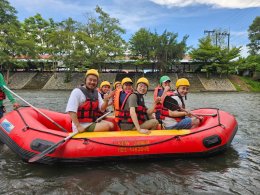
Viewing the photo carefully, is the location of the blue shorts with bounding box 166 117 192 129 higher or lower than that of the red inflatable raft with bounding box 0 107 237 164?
higher

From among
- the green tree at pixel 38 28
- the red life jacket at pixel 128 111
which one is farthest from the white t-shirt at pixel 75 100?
the green tree at pixel 38 28

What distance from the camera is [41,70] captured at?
3747 cm

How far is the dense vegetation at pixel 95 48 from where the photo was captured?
3366 centimetres

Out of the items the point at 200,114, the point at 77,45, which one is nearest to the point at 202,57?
the point at 77,45

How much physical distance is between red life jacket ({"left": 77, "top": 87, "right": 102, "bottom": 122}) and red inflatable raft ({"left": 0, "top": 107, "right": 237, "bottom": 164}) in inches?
13.0

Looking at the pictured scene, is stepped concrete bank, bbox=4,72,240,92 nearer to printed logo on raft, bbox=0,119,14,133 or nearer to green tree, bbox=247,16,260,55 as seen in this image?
green tree, bbox=247,16,260,55

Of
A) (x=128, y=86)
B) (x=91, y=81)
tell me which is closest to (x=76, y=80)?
(x=128, y=86)

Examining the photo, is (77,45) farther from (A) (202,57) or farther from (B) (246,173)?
(B) (246,173)

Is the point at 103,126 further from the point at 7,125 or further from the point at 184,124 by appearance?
the point at 7,125

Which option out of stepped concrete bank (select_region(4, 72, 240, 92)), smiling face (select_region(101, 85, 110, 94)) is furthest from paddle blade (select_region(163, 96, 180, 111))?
stepped concrete bank (select_region(4, 72, 240, 92))

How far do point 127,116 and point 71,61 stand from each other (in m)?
29.5

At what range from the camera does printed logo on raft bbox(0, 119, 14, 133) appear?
5155 millimetres

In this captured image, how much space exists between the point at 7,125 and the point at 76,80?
28866 millimetres

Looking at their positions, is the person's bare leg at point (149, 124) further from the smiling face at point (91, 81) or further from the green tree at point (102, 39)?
the green tree at point (102, 39)
